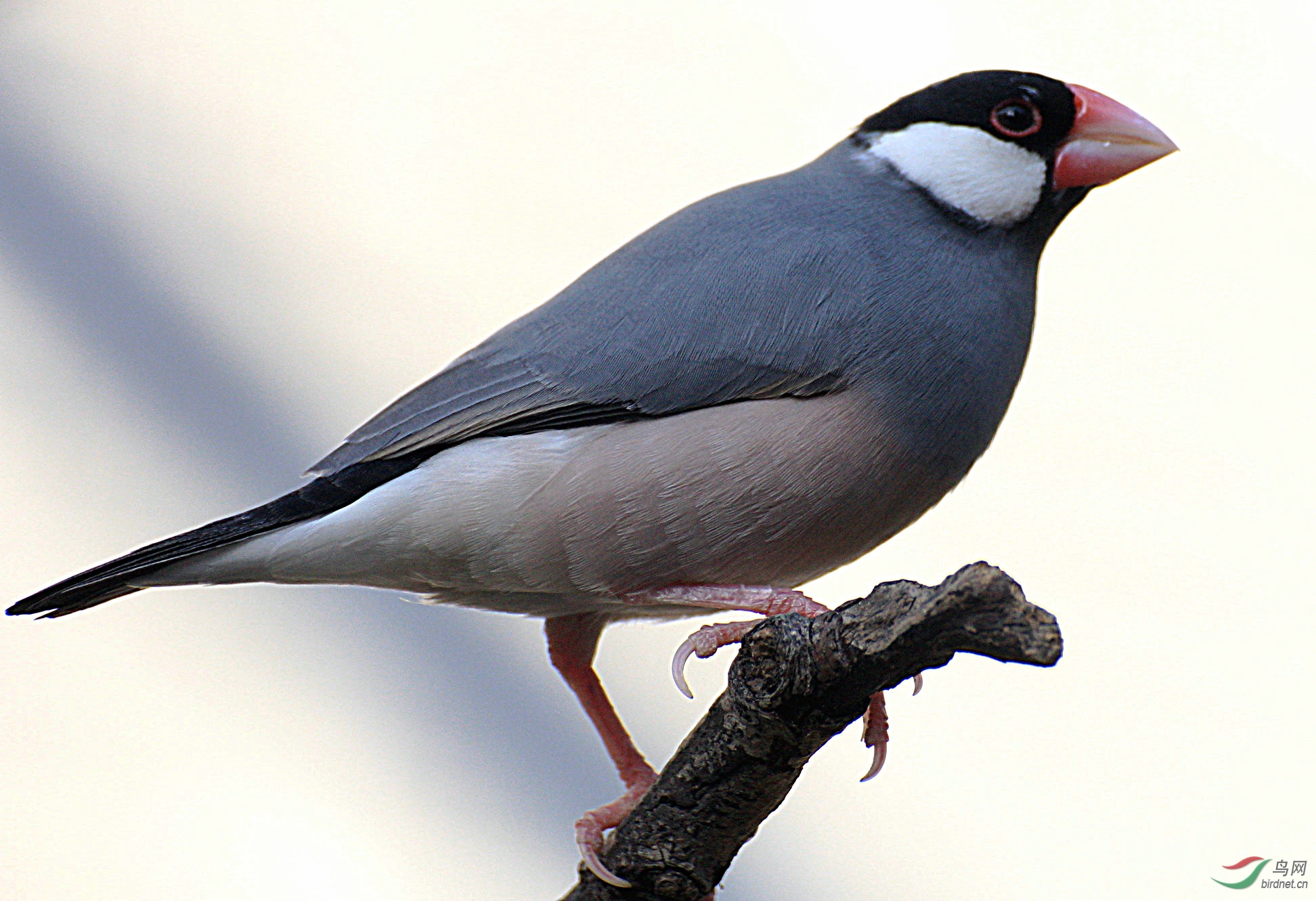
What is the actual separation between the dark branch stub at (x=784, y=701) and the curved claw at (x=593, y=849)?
0.04ft

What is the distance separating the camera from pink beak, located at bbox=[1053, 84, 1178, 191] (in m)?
1.13

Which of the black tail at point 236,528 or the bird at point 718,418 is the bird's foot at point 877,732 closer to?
the bird at point 718,418

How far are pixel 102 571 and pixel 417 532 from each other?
33 cm

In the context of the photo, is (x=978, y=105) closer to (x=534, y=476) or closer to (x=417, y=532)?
(x=534, y=476)

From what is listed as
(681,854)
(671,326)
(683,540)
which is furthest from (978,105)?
(681,854)

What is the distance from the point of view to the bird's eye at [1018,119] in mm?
1137

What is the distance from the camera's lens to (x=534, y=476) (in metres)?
0.99

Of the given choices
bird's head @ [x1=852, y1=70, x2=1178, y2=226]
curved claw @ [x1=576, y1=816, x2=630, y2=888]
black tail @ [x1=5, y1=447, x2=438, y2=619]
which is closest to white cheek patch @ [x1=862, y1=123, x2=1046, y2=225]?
bird's head @ [x1=852, y1=70, x2=1178, y2=226]

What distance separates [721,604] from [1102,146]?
651 mm

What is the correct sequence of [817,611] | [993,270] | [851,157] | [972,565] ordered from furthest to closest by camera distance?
[851,157], [993,270], [817,611], [972,565]

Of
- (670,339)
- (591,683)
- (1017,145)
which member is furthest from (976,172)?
(591,683)

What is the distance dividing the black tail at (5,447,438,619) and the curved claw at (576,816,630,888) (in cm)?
45

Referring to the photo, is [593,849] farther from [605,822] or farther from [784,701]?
[784,701]

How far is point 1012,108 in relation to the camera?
1.14 meters
